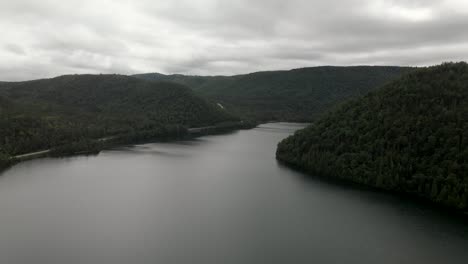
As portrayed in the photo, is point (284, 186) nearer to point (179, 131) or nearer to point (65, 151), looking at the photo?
point (65, 151)

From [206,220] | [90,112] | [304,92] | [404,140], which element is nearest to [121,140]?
[90,112]

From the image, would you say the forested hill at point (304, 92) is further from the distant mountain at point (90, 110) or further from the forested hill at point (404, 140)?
the forested hill at point (404, 140)

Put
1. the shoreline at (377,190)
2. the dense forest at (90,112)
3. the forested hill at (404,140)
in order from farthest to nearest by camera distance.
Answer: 1. the dense forest at (90,112)
2. the forested hill at (404,140)
3. the shoreline at (377,190)

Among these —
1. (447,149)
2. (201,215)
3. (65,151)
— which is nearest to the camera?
(201,215)

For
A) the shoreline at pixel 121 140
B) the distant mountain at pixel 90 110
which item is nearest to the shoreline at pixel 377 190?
the shoreline at pixel 121 140

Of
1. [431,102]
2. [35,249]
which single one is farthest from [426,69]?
[35,249]

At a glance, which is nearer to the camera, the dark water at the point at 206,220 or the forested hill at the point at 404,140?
the dark water at the point at 206,220

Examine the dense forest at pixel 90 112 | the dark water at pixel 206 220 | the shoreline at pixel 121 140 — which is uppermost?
the dense forest at pixel 90 112
